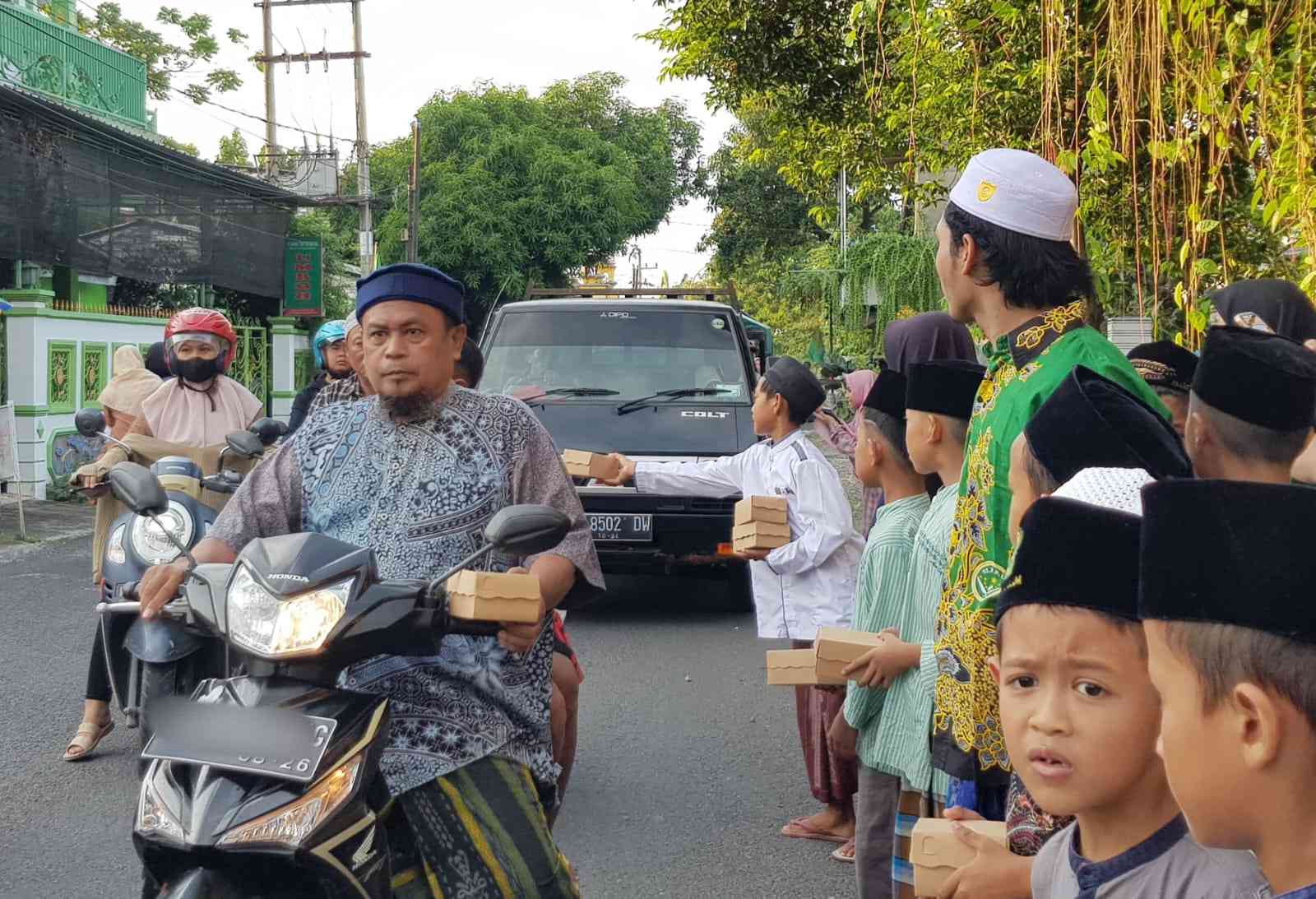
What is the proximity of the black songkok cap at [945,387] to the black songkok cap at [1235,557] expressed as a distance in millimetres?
1881

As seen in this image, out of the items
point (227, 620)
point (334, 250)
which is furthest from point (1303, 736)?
point (334, 250)

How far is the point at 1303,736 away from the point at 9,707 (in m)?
6.78

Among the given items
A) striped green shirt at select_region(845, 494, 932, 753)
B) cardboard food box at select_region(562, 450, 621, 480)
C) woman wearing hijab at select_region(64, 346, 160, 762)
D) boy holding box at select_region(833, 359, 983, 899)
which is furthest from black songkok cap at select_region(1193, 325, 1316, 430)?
woman wearing hijab at select_region(64, 346, 160, 762)

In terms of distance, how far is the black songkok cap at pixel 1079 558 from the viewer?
1893mm

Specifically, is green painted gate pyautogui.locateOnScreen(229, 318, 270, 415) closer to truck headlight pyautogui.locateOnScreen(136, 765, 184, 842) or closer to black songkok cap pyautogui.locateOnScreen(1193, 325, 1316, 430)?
truck headlight pyautogui.locateOnScreen(136, 765, 184, 842)

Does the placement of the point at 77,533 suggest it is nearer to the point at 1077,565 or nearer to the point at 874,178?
the point at 874,178

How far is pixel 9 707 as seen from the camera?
6828mm

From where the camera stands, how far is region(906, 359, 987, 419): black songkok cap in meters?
3.24

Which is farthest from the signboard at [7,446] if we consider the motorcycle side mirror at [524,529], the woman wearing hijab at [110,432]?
the motorcycle side mirror at [524,529]

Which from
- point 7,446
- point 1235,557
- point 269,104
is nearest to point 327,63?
point 269,104

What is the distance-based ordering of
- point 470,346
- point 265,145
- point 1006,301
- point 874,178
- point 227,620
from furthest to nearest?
point 265,145, point 874,178, point 470,346, point 1006,301, point 227,620

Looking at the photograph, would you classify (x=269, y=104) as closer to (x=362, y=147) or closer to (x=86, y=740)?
(x=362, y=147)

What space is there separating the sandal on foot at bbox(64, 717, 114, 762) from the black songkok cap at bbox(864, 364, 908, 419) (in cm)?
382

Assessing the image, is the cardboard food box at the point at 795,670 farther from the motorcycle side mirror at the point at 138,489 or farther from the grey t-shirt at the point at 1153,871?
the motorcycle side mirror at the point at 138,489
